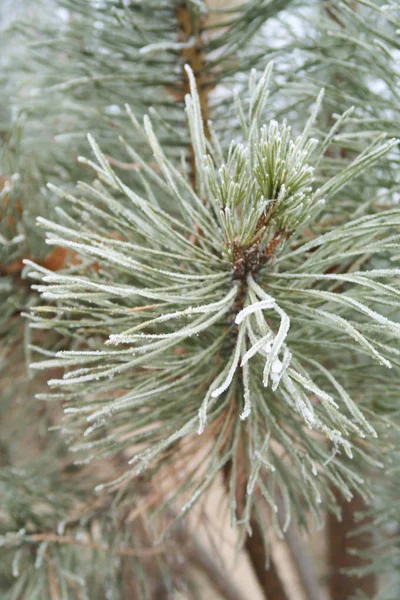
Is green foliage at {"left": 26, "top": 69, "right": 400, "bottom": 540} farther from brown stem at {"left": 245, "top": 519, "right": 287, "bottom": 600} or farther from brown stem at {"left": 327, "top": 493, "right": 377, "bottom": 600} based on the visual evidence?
brown stem at {"left": 327, "top": 493, "right": 377, "bottom": 600}

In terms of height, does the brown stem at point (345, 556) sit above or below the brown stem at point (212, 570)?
above

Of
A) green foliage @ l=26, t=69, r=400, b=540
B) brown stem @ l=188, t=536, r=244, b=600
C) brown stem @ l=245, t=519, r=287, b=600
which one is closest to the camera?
green foliage @ l=26, t=69, r=400, b=540

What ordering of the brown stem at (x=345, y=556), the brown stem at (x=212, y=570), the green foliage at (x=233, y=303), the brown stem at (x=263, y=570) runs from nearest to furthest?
the green foliage at (x=233, y=303), the brown stem at (x=263, y=570), the brown stem at (x=345, y=556), the brown stem at (x=212, y=570)

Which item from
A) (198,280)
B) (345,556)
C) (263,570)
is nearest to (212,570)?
(345,556)

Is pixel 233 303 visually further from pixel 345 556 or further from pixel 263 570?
pixel 345 556

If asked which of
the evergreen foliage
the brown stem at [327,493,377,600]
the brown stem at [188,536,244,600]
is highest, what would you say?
the evergreen foliage

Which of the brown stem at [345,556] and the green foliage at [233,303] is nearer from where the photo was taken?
the green foliage at [233,303]

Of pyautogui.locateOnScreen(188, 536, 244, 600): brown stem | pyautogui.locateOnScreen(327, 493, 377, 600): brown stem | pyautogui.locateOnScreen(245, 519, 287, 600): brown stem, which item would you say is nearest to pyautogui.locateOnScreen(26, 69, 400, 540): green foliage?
pyautogui.locateOnScreen(245, 519, 287, 600): brown stem

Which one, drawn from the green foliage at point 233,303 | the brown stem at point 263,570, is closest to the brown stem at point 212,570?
the brown stem at point 263,570

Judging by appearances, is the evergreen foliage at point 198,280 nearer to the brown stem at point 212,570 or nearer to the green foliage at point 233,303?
the green foliage at point 233,303
